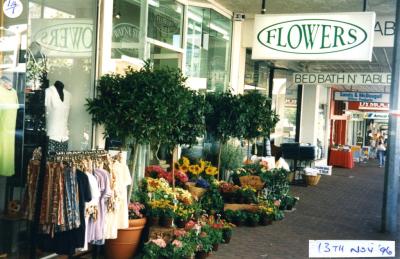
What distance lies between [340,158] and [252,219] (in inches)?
564

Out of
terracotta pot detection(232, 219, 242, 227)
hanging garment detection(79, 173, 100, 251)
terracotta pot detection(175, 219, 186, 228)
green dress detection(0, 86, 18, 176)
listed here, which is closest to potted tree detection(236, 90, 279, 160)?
terracotta pot detection(232, 219, 242, 227)

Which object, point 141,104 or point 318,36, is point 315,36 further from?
point 141,104

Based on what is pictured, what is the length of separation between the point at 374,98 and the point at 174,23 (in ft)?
40.5

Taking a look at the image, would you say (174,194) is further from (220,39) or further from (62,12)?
(220,39)

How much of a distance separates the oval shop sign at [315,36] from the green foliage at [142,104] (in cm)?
222

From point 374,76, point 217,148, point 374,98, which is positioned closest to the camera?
point 217,148

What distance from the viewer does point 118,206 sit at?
5.23 meters

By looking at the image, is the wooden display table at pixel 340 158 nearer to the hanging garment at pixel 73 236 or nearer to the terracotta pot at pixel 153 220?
the terracotta pot at pixel 153 220

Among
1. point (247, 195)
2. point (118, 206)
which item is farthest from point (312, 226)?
point (118, 206)

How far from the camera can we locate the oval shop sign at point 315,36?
7.02 metres

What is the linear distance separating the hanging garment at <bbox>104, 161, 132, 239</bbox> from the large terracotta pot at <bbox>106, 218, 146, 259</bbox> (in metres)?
0.33

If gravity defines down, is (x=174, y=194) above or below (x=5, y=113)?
below

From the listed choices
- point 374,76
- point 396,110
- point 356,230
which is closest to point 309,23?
point 396,110

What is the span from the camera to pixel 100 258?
579cm
